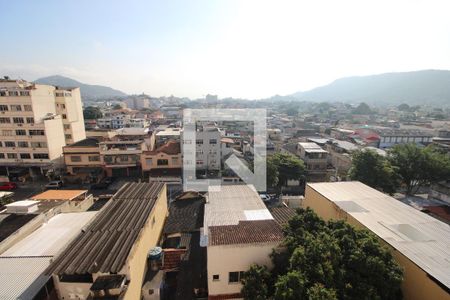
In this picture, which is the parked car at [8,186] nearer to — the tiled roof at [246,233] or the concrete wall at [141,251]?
the concrete wall at [141,251]

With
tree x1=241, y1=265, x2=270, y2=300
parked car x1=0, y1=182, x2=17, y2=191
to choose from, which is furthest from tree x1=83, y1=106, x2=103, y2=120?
tree x1=241, y1=265, x2=270, y2=300

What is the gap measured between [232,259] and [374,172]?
18.9m

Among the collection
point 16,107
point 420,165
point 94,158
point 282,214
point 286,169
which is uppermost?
point 16,107

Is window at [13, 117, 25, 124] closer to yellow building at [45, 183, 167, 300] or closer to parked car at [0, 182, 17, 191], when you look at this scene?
parked car at [0, 182, 17, 191]

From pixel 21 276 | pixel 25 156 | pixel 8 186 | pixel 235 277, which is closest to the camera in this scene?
pixel 21 276

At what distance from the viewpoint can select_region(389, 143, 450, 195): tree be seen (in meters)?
22.9

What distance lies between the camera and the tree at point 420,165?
22875mm

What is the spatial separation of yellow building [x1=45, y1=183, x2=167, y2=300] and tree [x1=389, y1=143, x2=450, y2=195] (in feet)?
79.4

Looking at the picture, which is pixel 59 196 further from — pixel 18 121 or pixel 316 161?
pixel 316 161

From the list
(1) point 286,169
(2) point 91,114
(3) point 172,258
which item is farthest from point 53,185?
(2) point 91,114

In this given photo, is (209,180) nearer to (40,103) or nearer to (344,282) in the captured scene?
(344,282)

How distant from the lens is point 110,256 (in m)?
10.0

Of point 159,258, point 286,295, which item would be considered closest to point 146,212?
point 159,258

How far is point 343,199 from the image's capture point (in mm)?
14391
